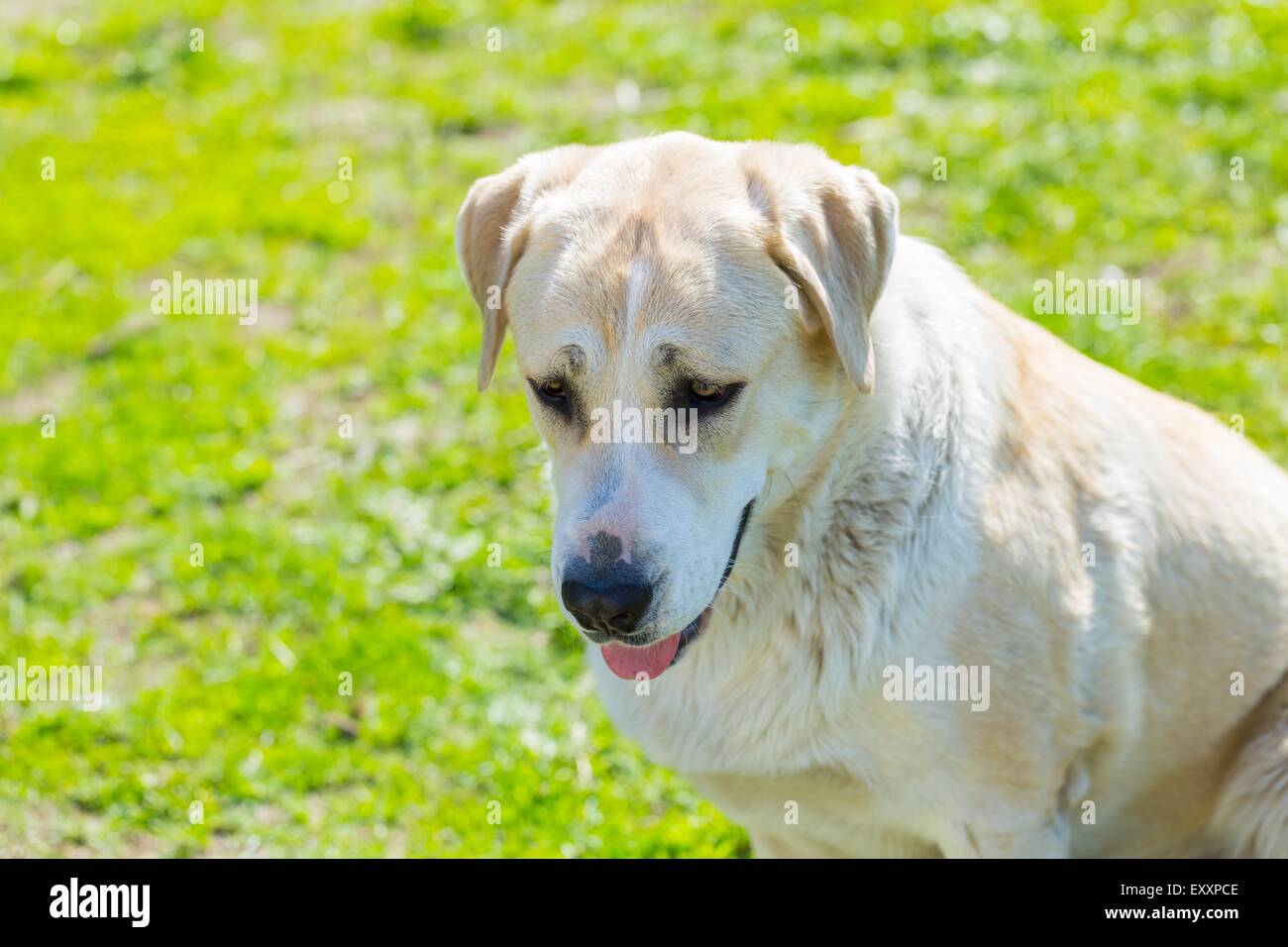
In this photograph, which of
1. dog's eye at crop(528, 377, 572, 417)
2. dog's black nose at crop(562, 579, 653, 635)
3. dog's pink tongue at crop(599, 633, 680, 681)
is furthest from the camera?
dog's pink tongue at crop(599, 633, 680, 681)

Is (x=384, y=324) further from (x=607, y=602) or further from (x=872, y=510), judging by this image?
(x=607, y=602)

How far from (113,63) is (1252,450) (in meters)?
7.67

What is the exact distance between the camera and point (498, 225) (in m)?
3.62

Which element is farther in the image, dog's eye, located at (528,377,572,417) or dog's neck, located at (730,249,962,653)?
dog's neck, located at (730,249,962,653)

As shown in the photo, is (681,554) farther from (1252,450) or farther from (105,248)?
(105,248)

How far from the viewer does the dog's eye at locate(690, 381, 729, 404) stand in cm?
317
